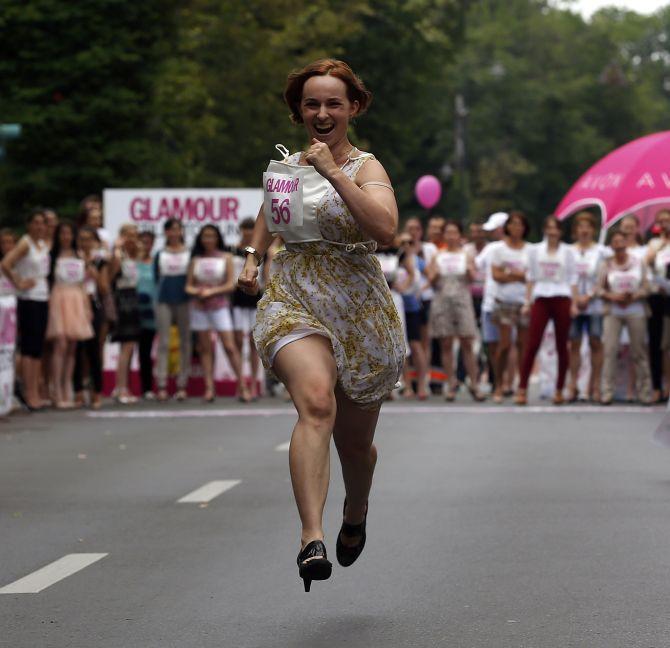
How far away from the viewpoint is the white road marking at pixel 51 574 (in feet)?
24.2

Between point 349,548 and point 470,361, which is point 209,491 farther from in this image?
point 470,361

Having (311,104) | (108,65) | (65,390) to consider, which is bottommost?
(65,390)

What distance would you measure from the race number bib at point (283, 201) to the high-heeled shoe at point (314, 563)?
46.6 inches

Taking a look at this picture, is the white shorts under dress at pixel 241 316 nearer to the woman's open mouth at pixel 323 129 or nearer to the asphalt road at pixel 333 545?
the asphalt road at pixel 333 545

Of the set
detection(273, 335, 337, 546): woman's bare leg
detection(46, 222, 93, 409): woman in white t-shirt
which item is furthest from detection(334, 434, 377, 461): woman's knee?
detection(46, 222, 93, 409): woman in white t-shirt

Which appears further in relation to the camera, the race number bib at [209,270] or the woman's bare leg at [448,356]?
the woman's bare leg at [448,356]

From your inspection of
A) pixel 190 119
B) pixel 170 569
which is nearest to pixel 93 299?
pixel 170 569

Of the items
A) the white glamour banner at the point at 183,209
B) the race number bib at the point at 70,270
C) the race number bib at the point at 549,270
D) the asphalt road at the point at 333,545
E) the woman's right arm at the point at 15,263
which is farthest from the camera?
the white glamour banner at the point at 183,209

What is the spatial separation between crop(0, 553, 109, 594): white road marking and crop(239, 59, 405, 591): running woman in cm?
129

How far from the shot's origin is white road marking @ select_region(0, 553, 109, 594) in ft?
24.2

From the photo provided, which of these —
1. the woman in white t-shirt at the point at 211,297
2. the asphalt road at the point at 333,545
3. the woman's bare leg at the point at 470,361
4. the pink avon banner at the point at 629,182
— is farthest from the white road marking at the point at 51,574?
the woman's bare leg at the point at 470,361

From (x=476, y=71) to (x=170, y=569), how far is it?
8197 cm

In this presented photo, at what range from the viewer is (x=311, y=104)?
22.5 ft

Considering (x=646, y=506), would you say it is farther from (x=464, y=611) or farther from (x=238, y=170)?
(x=238, y=170)
